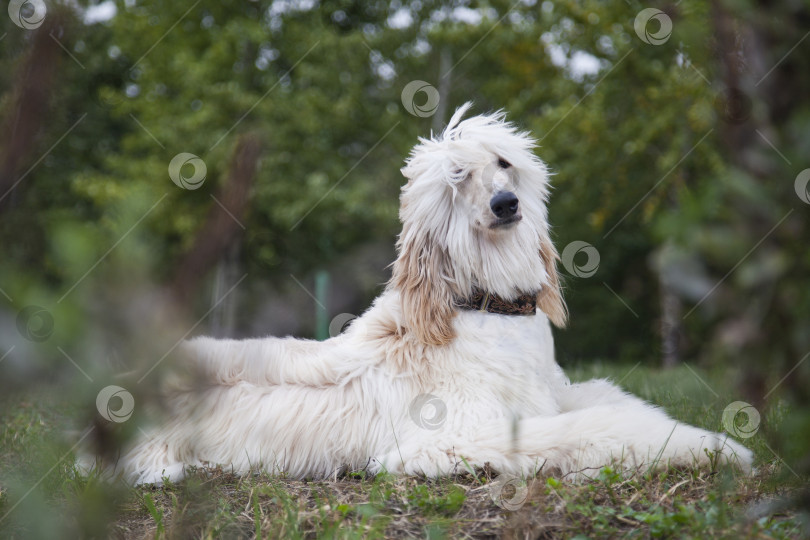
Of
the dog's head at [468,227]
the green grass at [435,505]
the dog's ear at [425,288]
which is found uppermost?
the dog's head at [468,227]

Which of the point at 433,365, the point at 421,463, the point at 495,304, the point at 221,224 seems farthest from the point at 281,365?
the point at 221,224

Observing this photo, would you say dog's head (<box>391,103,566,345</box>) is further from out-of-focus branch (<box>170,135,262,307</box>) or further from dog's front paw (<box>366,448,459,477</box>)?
out-of-focus branch (<box>170,135,262,307</box>)

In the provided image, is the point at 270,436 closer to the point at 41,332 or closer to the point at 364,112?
the point at 41,332

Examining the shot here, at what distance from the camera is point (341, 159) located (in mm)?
13469

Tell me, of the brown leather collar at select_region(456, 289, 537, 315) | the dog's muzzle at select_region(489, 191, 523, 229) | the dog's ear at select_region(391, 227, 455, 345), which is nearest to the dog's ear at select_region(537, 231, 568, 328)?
the brown leather collar at select_region(456, 289, 537, 315)

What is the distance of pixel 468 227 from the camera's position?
3.25 m

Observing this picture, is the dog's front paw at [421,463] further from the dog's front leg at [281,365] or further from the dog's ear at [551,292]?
the dog's ear at [551,292]

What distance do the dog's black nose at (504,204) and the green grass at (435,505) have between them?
107 cm

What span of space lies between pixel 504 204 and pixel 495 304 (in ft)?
1.46

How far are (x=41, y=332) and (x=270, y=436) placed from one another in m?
2.39

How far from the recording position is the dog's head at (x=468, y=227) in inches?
126

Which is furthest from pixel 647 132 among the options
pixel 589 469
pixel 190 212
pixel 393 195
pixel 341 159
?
pixel 589 469

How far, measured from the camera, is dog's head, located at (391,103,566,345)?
3197 mm

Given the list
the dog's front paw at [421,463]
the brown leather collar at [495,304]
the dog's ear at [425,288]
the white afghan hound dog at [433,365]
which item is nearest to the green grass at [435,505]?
the dog's front paw at [421,463]
